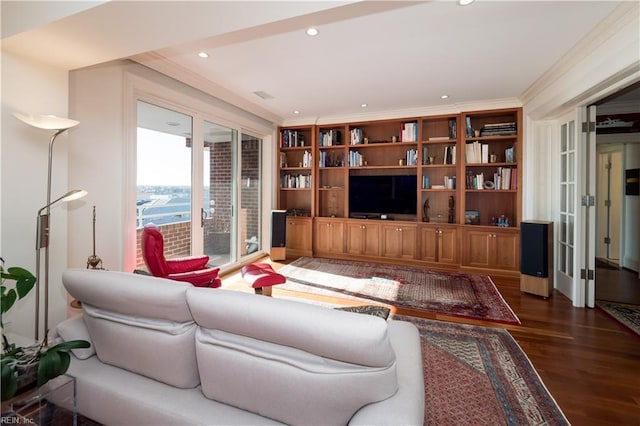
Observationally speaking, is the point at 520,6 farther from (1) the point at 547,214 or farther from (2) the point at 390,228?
(2) the point at 390,228

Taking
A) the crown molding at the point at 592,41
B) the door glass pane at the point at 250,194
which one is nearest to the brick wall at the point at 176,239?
the door glass pane at the point at 250,194

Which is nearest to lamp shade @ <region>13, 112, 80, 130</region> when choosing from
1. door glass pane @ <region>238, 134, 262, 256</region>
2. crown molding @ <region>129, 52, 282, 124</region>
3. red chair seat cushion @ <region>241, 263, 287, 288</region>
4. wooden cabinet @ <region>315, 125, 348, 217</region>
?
crown molding @ <region>129, 52, 282, 124</region>

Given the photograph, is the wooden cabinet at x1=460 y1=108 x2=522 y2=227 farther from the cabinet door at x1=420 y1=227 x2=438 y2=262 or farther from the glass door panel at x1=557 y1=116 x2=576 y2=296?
the glass door panel at x1=557 y1=116 x2=576 y2=296

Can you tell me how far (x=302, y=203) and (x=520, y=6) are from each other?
4.58m

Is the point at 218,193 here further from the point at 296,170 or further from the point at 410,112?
the point at 410,112

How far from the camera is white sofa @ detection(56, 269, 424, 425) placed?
0.96m

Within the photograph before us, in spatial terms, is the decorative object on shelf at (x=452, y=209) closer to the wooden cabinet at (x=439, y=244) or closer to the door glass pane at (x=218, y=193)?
the wooden cabinet at (x=439, y=244)

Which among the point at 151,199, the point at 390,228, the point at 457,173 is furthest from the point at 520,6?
the point at 151,199

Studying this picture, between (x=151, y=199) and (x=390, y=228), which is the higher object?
(x=151, y=199)

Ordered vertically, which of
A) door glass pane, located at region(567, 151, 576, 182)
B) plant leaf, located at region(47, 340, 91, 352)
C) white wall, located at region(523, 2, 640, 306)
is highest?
white wall, located at region(523, 2, 640, 306)

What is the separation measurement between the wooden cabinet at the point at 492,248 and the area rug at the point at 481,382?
6.79ft

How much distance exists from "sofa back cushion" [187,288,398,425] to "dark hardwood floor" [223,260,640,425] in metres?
1.61

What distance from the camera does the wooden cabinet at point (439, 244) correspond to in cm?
480

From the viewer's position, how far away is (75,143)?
2.56 metres
